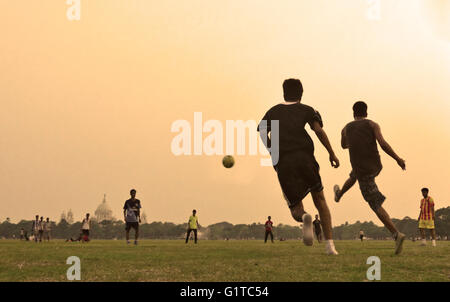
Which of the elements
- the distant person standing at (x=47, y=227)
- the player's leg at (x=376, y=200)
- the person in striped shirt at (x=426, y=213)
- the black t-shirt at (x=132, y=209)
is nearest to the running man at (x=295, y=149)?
the player's leg at (x=376, y=200)

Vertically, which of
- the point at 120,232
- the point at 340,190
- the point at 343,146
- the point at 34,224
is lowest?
the point at 120,232

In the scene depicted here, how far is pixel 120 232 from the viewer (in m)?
199

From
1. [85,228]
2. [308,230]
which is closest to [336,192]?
[308,230]

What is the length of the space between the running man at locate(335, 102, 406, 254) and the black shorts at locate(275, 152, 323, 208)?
2.56m

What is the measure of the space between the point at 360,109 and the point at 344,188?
1744 millimetres

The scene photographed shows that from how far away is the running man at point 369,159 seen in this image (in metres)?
8.97

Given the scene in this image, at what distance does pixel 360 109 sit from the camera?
365 inches

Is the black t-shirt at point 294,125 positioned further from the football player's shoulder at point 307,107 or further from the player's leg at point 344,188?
the player's leg at point 344,188

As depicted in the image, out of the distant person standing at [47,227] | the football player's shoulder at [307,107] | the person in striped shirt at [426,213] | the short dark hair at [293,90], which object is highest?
the short dark hair at [293,90]

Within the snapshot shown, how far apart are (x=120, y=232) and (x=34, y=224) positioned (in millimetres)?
170586

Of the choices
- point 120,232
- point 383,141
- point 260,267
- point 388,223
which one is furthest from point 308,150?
point 120,232

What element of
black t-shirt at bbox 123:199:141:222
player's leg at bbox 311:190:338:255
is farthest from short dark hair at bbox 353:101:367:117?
black t-shirt at bbox 123:199:141:222

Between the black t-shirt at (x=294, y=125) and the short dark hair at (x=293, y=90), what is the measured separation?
0.80 ft
